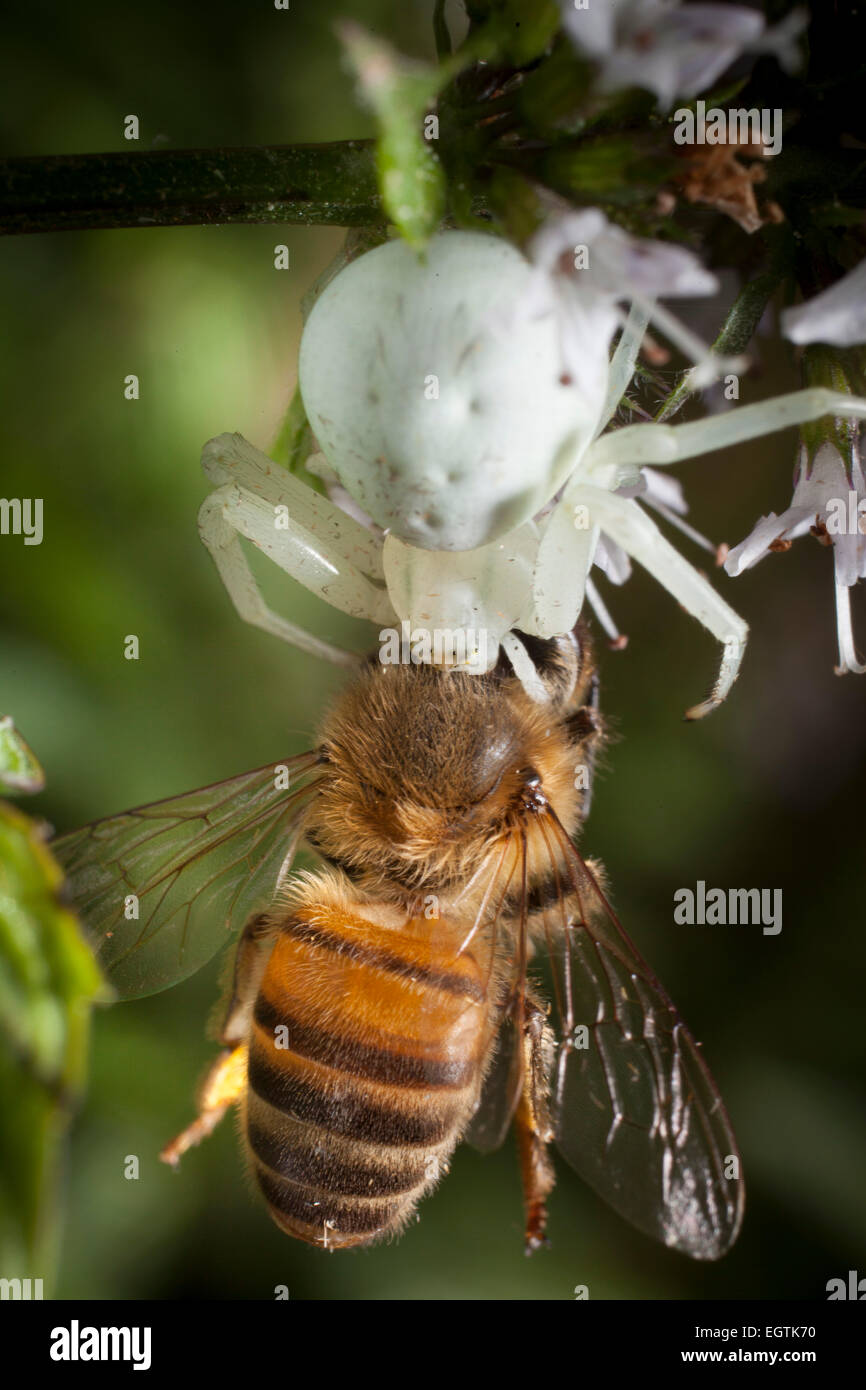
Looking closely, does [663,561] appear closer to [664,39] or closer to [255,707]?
[664,39]

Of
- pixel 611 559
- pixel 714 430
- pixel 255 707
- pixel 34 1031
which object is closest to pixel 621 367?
pixel 714 430

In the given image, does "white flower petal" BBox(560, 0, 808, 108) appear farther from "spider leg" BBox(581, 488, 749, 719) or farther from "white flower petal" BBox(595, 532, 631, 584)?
"white flower petal" BBox(595, 532, 631, 584)

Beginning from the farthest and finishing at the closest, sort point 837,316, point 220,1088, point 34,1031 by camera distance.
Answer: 1. point 220,1088
2. point 837,316
3. point 34,1031

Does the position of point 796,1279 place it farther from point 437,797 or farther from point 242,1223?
point 437,797

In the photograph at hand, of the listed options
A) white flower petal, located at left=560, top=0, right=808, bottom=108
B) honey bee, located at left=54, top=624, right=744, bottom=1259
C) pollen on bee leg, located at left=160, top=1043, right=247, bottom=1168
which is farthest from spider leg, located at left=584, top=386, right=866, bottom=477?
pollen on bee leg, located at left=160, top=1043, right=247, bottom=1168

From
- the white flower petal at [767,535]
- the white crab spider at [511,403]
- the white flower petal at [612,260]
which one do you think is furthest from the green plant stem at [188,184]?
the white flower petal at [767,535]

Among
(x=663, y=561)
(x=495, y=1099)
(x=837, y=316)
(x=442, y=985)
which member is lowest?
(x=495, y=1099)
